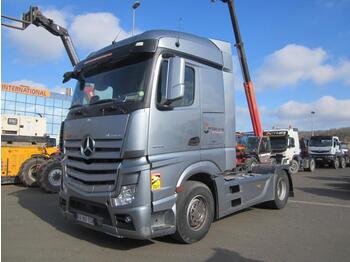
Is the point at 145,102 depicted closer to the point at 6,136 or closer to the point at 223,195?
the point at 223,195

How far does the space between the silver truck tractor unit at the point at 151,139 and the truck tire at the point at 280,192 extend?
255 centimetres

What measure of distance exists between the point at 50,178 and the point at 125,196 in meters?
7.97

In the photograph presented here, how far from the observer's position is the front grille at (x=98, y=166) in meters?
5.67

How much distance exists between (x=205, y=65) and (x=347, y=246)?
3884 mm

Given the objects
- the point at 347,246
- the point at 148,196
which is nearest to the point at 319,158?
the point at 347,246

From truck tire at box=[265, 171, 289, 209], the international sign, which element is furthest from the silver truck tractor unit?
the international sign

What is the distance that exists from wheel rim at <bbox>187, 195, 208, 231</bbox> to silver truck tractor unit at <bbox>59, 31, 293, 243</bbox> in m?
0.02

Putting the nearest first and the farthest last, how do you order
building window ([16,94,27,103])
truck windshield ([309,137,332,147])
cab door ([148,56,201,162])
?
cab door ([148,56,201,162])
truck windshield ([309,137,332,147])
building window ([16,94,27,103])

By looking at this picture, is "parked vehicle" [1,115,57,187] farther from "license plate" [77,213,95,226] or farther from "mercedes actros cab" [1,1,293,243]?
"license plate" [77,213,95,226]

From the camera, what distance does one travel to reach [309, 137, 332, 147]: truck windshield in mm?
29250

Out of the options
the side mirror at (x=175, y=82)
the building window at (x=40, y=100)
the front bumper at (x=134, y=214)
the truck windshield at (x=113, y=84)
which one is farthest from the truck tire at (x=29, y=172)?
the building window at (x=40, y=100)

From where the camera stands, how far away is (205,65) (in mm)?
6863

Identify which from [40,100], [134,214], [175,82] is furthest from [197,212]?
[40,100]

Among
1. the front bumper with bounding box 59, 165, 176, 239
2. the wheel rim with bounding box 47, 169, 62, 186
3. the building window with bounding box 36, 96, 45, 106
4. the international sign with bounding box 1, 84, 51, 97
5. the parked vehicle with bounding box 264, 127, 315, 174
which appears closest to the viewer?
the front bumper with bounding box 59, 165, 176, 239
